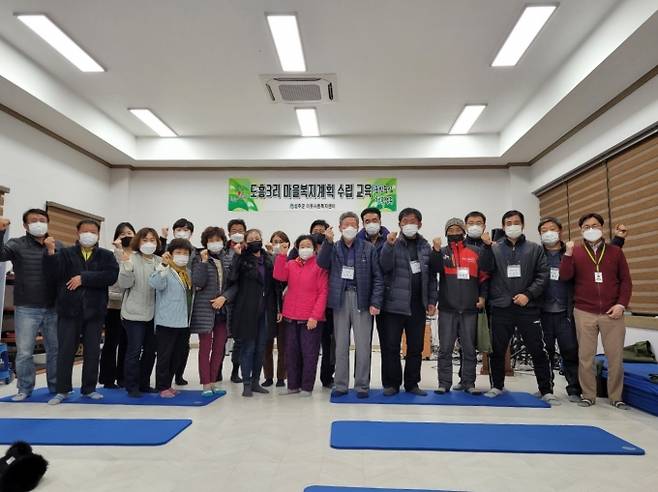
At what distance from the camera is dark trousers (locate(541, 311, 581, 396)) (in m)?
3.78

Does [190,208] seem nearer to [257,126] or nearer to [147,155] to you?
[147,155]

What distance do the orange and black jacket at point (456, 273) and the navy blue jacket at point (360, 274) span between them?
522 millimetres

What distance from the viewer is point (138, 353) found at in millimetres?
3707

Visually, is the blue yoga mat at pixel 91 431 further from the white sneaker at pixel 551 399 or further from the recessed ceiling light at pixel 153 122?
the recessed ceiling light at pixel 153 122

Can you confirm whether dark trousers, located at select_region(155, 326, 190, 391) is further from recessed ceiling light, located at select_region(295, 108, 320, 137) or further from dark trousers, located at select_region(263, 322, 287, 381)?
recessed ceiling light, located at select_region(295, 108, 320, 137)

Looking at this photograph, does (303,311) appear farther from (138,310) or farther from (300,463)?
(300,463)

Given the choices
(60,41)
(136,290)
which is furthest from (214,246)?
(60,41)

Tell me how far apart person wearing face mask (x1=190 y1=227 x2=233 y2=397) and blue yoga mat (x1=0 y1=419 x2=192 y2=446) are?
898mm

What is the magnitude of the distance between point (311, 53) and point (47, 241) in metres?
3.18

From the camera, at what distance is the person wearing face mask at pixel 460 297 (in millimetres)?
3848

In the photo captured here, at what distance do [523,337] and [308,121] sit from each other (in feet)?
14.8

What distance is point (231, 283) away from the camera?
12.7 feet

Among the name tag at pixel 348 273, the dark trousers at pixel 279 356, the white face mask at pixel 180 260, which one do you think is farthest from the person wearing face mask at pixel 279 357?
the white face mask at pixel 180 260

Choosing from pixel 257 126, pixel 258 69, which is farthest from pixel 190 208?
pixel 258 69
